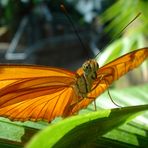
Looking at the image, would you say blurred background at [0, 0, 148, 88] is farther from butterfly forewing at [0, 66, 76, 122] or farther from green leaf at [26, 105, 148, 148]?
green leaf at [26, 105, 148, 148]

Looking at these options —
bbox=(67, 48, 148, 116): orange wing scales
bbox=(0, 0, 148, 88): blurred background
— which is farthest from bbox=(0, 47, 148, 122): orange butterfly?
bbox=(0, 0, 148, 88): blurred background

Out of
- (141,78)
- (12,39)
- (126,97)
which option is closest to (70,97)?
(126,97)

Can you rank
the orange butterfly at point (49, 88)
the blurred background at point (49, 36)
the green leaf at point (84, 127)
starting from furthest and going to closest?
1. the blurred background at point (49, 36)
2. the orange butterfly at point (49, 88)
3. the green leaf at point (84, 127)

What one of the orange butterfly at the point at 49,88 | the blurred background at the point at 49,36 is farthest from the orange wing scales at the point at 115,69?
the blurred background at the point at 49,36

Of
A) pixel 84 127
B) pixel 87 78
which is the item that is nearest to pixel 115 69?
pixel 87 78

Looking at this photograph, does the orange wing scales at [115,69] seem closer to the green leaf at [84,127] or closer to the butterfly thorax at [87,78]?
the butterfly thorax at [87,78]

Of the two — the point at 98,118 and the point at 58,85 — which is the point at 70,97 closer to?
the point at 58,85

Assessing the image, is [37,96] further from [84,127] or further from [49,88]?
[84,127]
